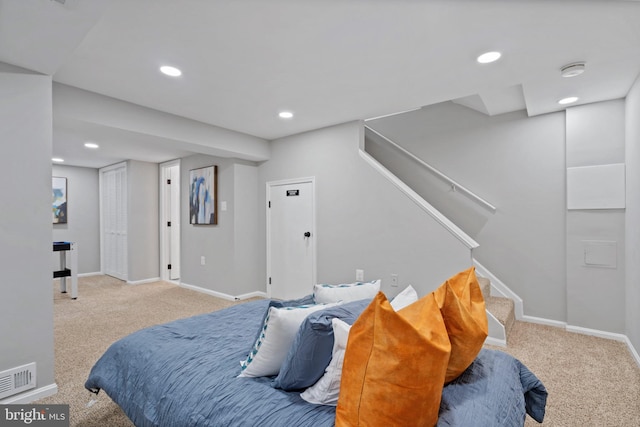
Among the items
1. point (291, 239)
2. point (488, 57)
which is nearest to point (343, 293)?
point (488, 57)

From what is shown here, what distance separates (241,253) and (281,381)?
368 centimetres

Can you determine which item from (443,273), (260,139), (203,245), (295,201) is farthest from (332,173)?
(203,245)

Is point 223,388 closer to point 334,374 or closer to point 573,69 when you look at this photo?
point 334,374

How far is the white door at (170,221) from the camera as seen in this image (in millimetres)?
6117

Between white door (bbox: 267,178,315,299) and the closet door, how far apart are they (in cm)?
311

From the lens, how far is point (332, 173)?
13.4ft

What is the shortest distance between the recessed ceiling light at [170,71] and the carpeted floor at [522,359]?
2378mm

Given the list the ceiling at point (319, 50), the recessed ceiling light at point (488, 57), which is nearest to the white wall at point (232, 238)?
the ceiling at point (319, 50)

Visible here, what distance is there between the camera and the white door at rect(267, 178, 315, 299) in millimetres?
4316

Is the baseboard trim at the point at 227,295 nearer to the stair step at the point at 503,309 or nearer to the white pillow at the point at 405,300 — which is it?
the stair step at the point at 503,309

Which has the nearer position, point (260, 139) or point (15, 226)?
point (15, 226)

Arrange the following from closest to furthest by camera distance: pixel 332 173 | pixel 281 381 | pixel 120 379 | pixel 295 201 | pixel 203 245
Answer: pixel 281 381 < pixel 120 379 < pixel 332 173 < pixel 295 201 < pixel 203 245

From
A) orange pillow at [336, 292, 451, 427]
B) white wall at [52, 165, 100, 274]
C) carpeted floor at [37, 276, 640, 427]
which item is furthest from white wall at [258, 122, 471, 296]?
white wall at [52, 165, 100, 274]

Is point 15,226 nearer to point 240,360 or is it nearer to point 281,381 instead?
point 240,360
